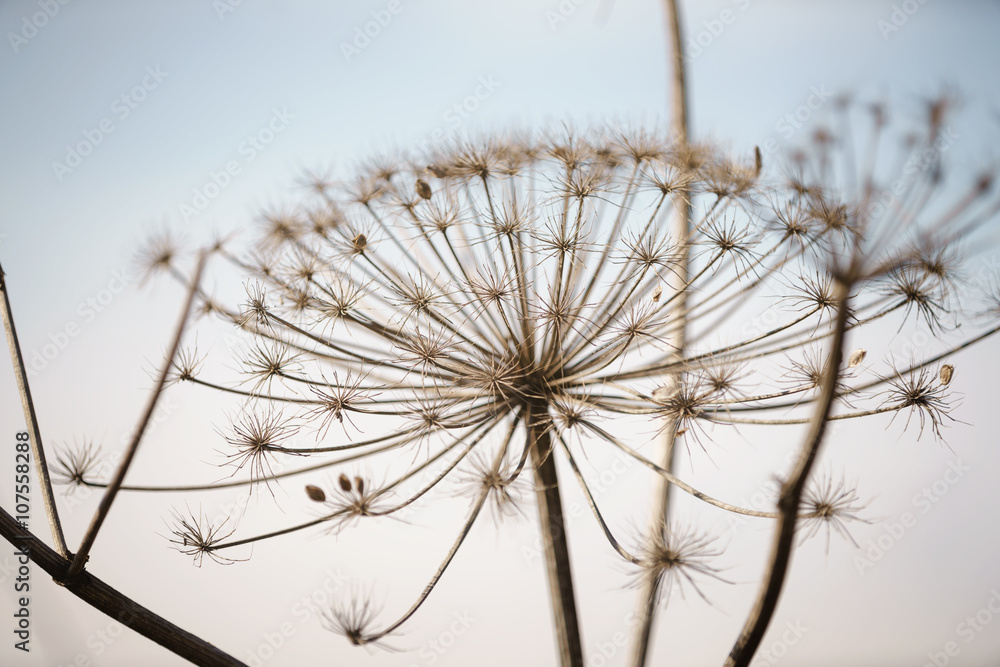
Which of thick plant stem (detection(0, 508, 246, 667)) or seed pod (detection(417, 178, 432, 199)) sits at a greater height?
seed pod (detection(417, 178, 432, 199))

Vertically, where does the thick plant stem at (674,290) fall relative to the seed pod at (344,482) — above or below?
above

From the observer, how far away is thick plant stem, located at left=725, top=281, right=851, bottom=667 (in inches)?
42.6

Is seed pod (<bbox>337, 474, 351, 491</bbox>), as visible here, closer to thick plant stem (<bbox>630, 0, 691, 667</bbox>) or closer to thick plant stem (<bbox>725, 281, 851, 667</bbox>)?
thick plant stem (<bbox>630, 0, 691, 667</bbox>)

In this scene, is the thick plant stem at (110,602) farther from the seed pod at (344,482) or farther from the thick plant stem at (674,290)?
the thick plant stem at (674,290)

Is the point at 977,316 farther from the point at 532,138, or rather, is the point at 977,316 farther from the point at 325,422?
the point at 325,422

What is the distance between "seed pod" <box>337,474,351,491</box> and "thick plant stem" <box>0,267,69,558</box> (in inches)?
27.8

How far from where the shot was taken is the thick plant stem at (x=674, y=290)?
2182mm

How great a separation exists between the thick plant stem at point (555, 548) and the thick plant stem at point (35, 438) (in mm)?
1339

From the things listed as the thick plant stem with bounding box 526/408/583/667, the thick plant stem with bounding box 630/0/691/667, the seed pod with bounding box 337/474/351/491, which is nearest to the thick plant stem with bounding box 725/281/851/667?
the thick plant stem with bounding box 630/0/691/667

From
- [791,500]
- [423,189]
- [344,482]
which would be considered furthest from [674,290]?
[344,482]

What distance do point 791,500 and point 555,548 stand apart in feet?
3.66

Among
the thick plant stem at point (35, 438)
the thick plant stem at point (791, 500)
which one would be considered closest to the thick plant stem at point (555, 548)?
the thick plant stem at point (791, 500)

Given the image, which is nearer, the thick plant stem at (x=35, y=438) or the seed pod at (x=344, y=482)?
the thick plant stem at (x=35, y=438)

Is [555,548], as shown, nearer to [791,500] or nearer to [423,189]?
[791,500]
